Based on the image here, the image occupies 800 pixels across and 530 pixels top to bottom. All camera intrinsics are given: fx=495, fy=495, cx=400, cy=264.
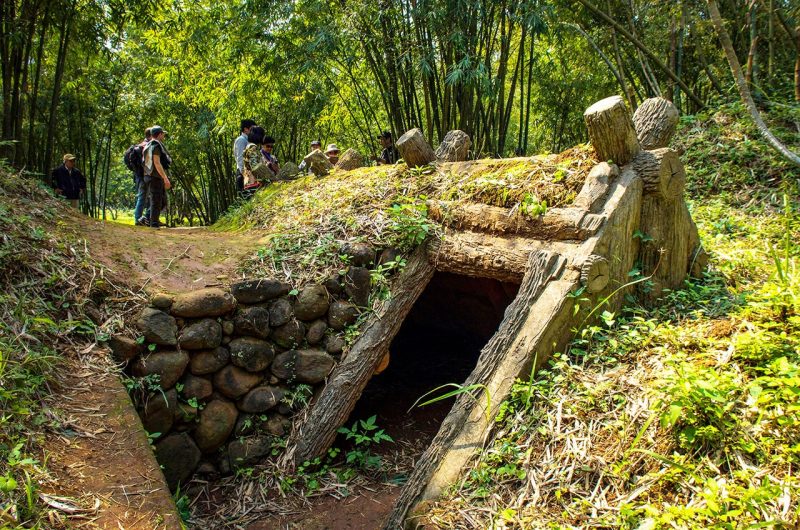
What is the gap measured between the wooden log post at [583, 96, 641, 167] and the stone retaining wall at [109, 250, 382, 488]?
1872mm

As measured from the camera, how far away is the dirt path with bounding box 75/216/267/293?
146 inches

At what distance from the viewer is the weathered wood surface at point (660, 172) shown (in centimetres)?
321

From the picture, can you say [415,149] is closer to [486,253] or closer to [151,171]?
[486,253]

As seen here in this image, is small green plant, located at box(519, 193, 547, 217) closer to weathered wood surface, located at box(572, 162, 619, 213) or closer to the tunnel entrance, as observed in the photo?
weathered wood surface, located at box(572, 162, 619, 213)

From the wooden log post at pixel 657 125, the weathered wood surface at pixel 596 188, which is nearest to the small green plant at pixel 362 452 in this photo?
the weathered wood surface at pixel 596 188

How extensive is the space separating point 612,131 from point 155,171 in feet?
18.0

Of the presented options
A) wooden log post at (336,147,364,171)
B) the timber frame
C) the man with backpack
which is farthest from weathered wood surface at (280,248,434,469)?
the man with backpack

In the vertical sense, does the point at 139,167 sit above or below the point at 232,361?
above

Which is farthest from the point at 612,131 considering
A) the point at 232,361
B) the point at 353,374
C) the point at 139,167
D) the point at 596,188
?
the point at 139,167

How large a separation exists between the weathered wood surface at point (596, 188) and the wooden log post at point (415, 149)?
1.58 m

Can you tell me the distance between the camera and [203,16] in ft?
26.0

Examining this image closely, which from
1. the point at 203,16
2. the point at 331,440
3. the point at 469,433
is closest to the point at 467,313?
the point at 331,440

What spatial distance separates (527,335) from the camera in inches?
109

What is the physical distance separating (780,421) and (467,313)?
147 inches
